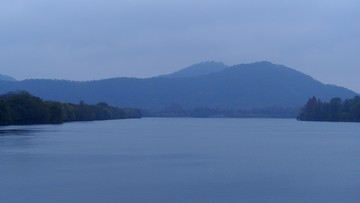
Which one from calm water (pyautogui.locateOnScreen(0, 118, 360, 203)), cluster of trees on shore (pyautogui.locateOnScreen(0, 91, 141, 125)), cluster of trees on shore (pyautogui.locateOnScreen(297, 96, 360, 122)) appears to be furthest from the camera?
cluster of trees on shore (pyautogui.locateOnScreen(297, 96, 360, 122))

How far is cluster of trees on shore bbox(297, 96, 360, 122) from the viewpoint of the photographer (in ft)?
295

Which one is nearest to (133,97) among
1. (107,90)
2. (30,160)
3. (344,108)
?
(107,90)

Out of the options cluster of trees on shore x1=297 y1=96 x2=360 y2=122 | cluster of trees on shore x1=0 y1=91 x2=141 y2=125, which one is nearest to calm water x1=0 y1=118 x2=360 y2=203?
cluster of trees on shore x1=0 y1=91 x2=141 y2=125

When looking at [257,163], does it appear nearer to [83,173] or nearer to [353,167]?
[353,167]

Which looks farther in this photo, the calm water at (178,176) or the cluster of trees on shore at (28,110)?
the cluster of trees on shore at (28,110)

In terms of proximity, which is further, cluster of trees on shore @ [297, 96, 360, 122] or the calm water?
cluster of trees on shore @ [297, 96, 360, 122]

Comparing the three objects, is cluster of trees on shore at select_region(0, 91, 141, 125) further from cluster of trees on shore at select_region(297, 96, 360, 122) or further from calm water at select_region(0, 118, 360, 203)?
calm water at select_region(0, 118, 360, 203)

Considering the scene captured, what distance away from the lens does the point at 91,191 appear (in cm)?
1811

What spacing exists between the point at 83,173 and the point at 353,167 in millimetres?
9455

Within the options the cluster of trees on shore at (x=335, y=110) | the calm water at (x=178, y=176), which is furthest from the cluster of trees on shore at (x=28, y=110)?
the calm water at (x=178, y=176)

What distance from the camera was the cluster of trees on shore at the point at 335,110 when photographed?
9006 cm

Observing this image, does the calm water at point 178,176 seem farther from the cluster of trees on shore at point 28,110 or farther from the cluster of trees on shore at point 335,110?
the cluster of trees on shore at point 335,110

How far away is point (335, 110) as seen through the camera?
9481 centimetres

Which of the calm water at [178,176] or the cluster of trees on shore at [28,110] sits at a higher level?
the cluster of trees on shore at [28,110]
